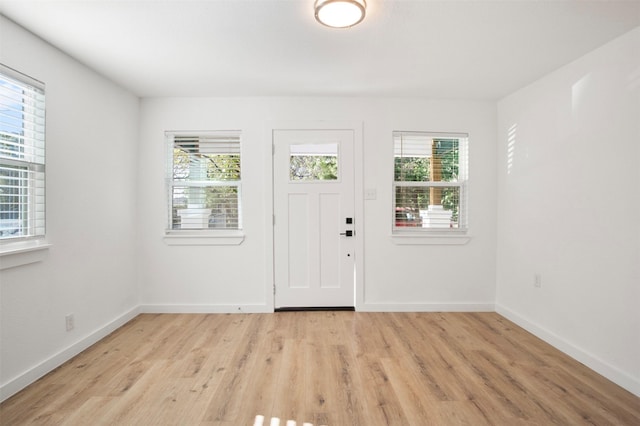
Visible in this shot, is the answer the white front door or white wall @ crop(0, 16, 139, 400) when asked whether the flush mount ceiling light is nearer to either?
the white front door

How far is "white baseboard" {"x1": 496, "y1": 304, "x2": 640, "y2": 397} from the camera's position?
6.79ft

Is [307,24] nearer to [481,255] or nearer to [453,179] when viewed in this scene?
[453,179]

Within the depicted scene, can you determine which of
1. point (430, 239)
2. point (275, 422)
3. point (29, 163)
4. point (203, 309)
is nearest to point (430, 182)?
A: point (430, 239)

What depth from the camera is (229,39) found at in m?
2.21

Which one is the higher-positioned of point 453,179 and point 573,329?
point 453,179

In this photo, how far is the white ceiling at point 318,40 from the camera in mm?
1870

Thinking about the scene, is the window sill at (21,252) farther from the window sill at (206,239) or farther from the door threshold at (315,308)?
the door threshold at (315,308)

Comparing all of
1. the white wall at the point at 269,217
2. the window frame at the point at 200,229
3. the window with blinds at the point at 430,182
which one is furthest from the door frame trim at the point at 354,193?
the window with blinds at the point at 430,182

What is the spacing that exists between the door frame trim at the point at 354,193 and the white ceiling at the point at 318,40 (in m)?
0.45

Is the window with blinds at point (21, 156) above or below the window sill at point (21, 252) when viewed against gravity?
above

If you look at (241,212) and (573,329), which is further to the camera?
(241,212)

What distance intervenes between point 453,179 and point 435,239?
0.74 metres

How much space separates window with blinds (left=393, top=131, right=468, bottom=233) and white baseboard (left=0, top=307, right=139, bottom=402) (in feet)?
9.96

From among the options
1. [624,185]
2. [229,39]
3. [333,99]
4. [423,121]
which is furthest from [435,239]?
[229,39]
